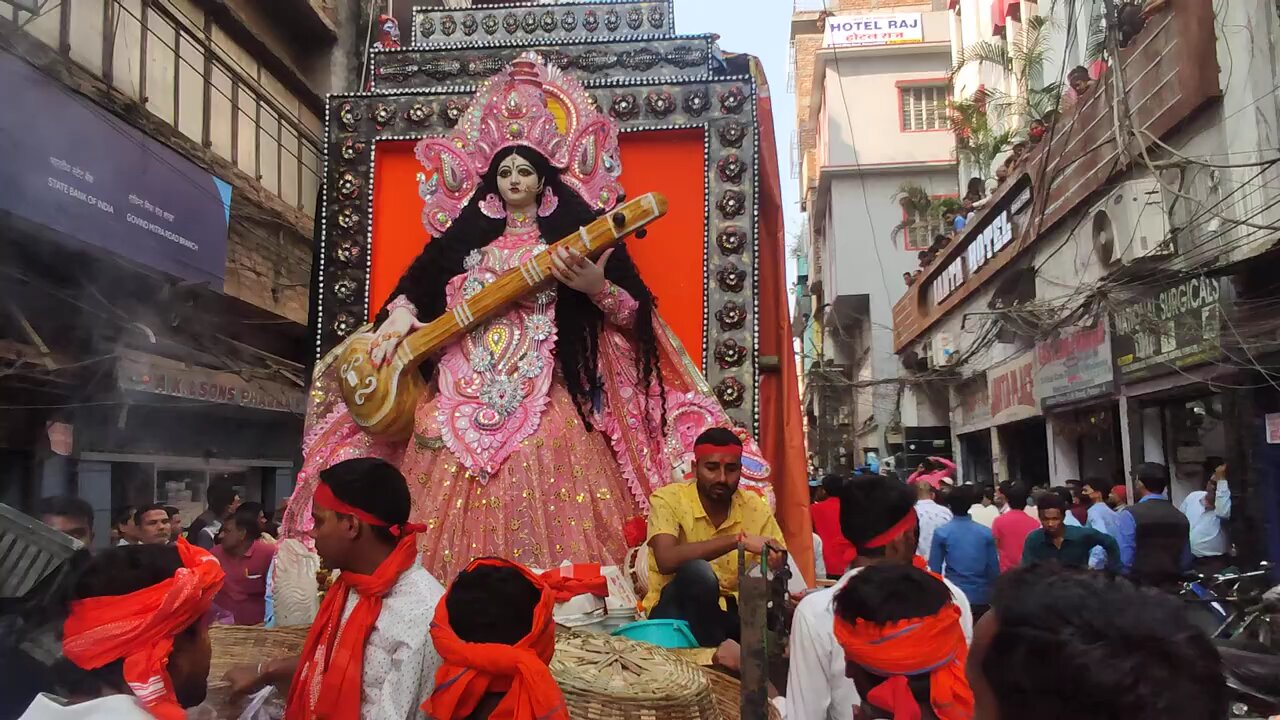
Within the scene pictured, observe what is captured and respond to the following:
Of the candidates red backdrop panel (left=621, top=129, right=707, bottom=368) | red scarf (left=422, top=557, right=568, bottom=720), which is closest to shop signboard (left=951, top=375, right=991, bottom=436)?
red backdrop panel (left=621, top=129, right=707, bottom=368)

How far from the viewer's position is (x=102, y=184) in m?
7.53

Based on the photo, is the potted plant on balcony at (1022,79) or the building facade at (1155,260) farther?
the potted plant on balcony at (1022,79)

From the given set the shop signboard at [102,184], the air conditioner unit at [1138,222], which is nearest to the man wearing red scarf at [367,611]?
the shop signboard at [102,184]

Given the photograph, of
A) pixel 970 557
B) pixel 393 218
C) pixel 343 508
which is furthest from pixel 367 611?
pixel 970 557

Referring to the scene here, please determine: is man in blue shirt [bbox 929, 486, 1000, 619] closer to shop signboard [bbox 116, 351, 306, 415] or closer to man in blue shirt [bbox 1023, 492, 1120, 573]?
man in blue shirt [bbox 1023, 492, 1120, 573]

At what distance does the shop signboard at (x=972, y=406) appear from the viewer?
18547mm

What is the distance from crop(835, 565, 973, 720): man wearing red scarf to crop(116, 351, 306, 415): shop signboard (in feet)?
24.5

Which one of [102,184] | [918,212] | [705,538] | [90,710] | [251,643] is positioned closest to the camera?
[90,710]

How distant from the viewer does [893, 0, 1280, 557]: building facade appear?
8211mm

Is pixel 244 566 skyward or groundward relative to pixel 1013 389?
groundward

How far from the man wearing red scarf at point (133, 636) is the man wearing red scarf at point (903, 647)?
51.4 inches

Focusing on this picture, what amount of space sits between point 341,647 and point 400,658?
15cm

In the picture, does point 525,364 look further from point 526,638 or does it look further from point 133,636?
point 133,636

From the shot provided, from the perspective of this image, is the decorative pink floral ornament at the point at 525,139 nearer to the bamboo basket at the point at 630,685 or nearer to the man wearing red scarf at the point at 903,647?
the bamboo basket at the point at 630,685
